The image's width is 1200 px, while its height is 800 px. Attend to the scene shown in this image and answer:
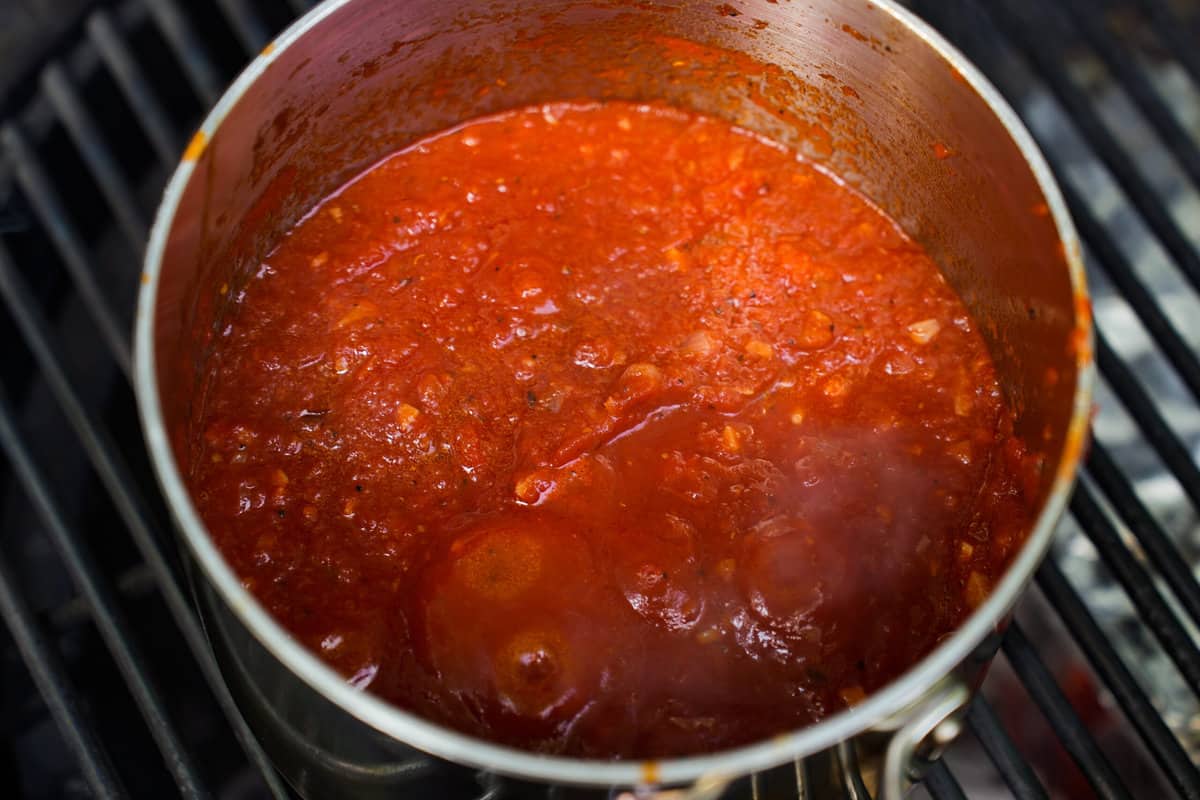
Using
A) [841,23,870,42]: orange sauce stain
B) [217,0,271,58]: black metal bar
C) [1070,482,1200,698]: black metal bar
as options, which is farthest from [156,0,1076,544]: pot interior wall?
[217,0,271,58]: black metal bar

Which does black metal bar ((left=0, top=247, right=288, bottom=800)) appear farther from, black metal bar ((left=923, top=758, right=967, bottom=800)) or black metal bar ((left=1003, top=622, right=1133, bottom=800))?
black metal bar ((left=1003, top=622, right=1133, bottom=800))

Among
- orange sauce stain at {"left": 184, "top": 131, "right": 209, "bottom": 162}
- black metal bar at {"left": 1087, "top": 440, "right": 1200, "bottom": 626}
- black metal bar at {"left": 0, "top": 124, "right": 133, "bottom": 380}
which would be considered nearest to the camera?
orange sauce stain at {"left": 184, "top": 131, "right": 209, "bottom": 162}

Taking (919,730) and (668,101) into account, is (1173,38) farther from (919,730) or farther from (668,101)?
(919,730)

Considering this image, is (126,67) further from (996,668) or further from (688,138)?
(996,668)

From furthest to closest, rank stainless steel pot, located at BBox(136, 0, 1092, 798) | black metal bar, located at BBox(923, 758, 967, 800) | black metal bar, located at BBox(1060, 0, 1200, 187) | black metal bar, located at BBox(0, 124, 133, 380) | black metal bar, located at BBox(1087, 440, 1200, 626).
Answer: black metal bar, located at BBox(1060, 0, 1200, 187) < black metal bar, located at BBox(0, 124, 133, 380) < black metal bar, located at BBox(1087, 440, 1200, 626) < black metal bar, located at BBox(923, 758, 967, 800) < stainless steel pot, located at BBox(136, 0, 1092, 798)

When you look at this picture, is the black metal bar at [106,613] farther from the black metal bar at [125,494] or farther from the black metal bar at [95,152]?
the black metal bar at [95,152]

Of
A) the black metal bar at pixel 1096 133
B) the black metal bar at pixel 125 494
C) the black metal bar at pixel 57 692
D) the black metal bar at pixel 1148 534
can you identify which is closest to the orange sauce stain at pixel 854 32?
the black metal bar at pixel 1096 133

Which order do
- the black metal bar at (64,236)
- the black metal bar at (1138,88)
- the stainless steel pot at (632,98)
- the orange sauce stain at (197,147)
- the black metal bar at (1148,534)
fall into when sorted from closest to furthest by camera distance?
the stainless steel pot at (632,98)
the orange sauce stain at (197,147)
the black metal bar at (1148,534)
the black metal bar at (64,236)
the black metal bar at (1138,88)

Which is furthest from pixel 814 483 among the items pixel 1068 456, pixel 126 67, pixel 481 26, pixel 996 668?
pixel 126 67
